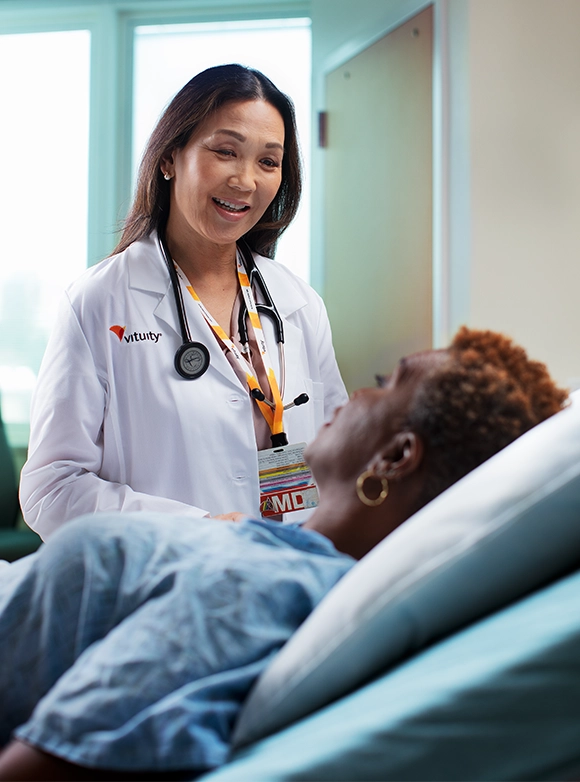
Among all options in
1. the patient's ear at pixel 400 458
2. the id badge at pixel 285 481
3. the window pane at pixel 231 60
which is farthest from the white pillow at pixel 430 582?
the window pane at pixel 231 60

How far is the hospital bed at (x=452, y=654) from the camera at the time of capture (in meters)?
0.59

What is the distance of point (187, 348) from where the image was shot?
67.4 inches

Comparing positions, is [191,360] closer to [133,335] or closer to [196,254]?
[133,335]

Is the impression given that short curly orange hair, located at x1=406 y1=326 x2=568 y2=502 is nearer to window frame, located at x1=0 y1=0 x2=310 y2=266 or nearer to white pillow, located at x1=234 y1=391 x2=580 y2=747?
white pillow, located at x1=234 y1=391 x2=580 y2=747

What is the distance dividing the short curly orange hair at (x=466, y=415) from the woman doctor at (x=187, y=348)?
0.68 meters

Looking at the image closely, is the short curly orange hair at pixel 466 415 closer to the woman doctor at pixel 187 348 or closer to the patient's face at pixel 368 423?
the patient's face at pixel 368 423

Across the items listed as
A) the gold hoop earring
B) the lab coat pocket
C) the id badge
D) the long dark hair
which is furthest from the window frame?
the gold hoop earring

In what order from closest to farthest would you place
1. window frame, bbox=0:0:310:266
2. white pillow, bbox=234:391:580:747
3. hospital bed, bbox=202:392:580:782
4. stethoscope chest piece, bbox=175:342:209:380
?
hospital bed, bbox=202:392:580:782, white pillow, bbox=234:391:580:747, stethoscope chest piece, bbox=175:342:209:380, window frame, bbox=0:0:310:266

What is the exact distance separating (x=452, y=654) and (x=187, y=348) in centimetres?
116

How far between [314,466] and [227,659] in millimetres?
390

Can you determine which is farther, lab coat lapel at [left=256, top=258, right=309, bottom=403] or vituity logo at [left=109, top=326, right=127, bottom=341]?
lab coat lapel at [left=256, top=258, right=309, bottom=403]

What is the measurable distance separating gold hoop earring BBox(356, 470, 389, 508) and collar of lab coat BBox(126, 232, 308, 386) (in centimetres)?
78

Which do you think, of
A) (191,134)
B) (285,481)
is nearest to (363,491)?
(285,481)

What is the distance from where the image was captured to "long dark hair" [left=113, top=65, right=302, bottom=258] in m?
1.78
